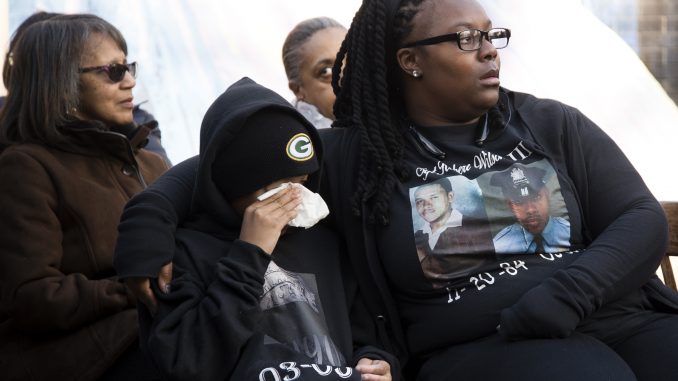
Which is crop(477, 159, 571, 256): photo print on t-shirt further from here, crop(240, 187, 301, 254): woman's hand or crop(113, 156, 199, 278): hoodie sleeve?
crop(113, 156, 199, 278): hoodie sleeve

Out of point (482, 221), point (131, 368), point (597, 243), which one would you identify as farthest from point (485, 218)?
point (131, 368)

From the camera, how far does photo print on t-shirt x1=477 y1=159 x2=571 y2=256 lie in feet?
6.93

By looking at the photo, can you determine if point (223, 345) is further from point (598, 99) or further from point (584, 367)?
point (598, 99)

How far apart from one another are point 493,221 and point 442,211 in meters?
0.12

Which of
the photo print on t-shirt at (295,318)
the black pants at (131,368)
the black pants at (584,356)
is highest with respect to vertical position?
the photo print on t-shirt at (295,318)

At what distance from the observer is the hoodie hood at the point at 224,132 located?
2.07 meters

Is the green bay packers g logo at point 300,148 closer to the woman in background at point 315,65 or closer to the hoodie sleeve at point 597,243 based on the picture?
the hoodie sleeve at point 597,243

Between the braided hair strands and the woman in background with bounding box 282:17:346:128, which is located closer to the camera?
the braided hair strands

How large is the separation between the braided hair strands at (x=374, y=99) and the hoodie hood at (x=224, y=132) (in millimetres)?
157

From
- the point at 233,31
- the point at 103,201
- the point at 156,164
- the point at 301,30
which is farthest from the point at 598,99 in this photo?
the point at 103,201

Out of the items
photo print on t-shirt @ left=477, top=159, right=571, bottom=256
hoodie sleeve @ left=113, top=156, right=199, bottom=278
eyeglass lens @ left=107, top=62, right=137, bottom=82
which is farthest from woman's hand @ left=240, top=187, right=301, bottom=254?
eyeglass lens @ left=107, top=62, right=137, bottom=82

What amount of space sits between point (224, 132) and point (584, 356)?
918 millimetres

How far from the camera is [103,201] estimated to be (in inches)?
105

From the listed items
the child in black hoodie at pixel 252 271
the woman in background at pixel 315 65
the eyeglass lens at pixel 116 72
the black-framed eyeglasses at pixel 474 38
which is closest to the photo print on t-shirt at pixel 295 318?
the child in black hoodie at pixel 252 271
